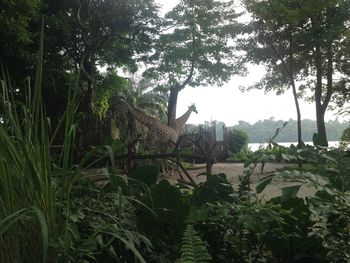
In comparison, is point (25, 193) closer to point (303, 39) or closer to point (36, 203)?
point (36, 203)

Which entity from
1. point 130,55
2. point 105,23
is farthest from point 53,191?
point 130,55

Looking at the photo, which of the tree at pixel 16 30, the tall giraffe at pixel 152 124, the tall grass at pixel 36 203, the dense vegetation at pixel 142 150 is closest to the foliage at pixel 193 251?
the dense vegetation at pixel 142 150

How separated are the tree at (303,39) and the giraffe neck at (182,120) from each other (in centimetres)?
289

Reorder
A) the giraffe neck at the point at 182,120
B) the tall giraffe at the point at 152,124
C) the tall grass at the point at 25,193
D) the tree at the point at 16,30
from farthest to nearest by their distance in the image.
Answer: the giraffe neck at the point at 182,120 < the tall giraffe at the point at 152,124 < the tree at the point at 16,30 < the tall grass at the point at 25,193

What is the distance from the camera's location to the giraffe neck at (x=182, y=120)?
10148mm

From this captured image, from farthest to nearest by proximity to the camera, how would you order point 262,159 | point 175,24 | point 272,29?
point 175,24
point 272,29
point 262,159

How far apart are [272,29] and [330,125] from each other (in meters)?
7.76

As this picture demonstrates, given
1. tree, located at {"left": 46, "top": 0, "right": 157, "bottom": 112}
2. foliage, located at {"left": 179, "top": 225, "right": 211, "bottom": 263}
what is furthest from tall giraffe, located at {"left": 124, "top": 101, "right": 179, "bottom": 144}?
foliage, located at {"left": 179, "top": 225, "right": 211, "bottom": 263}

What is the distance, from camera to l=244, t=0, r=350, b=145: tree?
9.72 metres

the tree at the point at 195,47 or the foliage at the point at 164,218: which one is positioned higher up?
the tree at the point at 195,47

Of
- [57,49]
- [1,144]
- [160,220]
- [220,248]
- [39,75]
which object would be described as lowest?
[220,248]

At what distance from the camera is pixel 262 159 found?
3.76 ft

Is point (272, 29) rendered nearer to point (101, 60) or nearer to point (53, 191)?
point (101, 60)

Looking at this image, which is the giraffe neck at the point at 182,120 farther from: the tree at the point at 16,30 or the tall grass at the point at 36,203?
the tall grass at the point at 36,203
